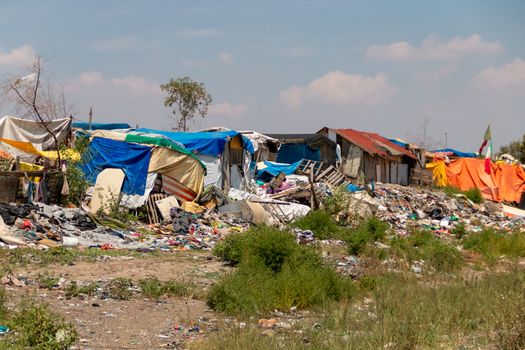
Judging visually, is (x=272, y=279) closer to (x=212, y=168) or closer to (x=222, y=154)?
(x=212, y=168)

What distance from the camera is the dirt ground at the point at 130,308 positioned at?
6.93 metres

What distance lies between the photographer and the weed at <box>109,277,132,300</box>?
8.45m

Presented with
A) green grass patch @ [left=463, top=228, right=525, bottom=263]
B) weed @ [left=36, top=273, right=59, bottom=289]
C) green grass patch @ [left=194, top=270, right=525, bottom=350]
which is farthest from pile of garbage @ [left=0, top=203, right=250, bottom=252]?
green grass patch @ [left=463, top=228, right=525, bottom=263]

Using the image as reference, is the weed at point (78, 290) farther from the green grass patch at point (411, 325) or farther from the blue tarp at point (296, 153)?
the blue tarp at point (296, 153)

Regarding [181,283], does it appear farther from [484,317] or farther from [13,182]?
[13,182]

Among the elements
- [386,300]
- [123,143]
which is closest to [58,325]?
[386,300]

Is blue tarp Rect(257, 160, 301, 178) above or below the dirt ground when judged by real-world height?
above

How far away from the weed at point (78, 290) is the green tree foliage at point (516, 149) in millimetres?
39576

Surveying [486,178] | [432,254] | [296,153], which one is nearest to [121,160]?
[432,254]

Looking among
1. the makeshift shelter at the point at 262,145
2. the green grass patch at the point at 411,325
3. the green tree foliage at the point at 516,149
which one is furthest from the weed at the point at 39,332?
the green tree foliage at the point at 516,149

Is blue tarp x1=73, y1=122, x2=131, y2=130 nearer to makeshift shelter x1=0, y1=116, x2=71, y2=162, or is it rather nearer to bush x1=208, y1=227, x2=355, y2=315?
makeshift shelter x1=0, y1=116, x2=71, y2=162

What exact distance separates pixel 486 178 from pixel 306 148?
9248mm

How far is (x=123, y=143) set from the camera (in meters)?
16.4

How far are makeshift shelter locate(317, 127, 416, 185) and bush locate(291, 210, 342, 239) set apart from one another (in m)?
12.3
